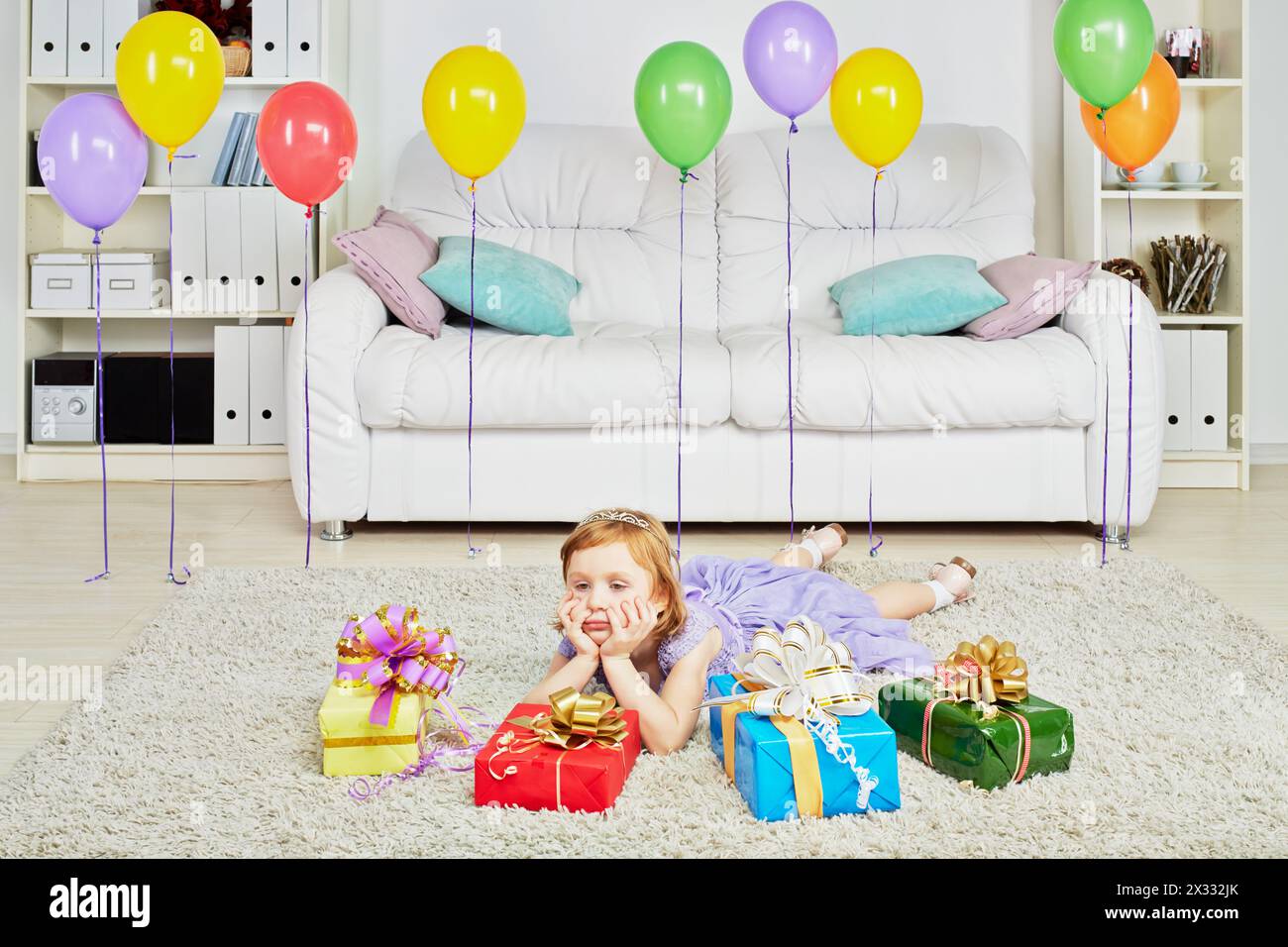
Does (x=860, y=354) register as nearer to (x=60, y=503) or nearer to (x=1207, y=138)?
(x=1207, y=138)

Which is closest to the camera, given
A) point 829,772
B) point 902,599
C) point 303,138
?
point 829,772

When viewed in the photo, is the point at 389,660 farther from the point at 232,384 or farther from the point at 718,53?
the point at 718,53

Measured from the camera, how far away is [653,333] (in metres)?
3.35

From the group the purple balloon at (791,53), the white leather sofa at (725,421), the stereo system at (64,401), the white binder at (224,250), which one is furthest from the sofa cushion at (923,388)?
the stereo system at (64,401)

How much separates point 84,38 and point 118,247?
0.61 meters

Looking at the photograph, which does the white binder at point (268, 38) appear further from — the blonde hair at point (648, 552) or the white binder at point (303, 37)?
the blonde hair at point (648, 552)

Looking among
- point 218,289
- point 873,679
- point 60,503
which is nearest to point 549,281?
point 218,289

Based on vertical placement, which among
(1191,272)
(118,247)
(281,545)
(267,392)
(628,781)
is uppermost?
(118,247)

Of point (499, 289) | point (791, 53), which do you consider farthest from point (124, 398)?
point (791, 53)

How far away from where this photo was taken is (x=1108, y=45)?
8.96ft

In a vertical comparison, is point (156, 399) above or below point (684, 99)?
below

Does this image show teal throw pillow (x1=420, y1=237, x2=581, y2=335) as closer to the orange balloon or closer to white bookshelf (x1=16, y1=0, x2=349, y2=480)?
white bookshelf (x1=16, y1=0, x2=349, y2=480)

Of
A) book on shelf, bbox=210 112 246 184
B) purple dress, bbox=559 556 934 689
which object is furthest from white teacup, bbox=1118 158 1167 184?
book on shelf, bbox=210 112 246 184
